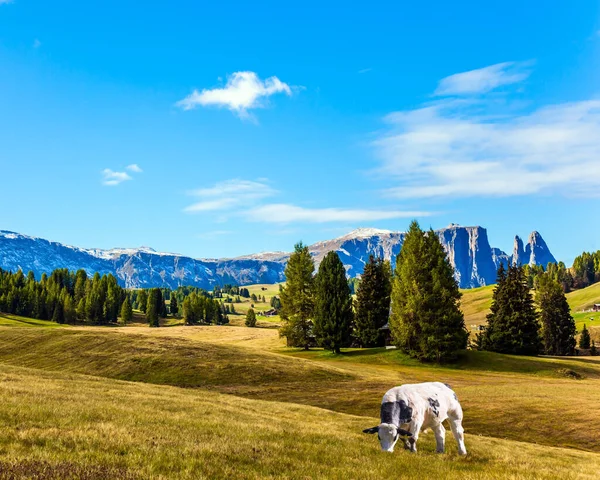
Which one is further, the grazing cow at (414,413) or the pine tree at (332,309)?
the pine tree at (332,309)

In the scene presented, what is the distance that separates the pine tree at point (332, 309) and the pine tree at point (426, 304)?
292 inches

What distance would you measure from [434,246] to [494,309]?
2600 centimetres

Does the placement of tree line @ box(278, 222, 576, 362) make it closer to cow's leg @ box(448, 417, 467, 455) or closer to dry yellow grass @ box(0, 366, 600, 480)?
dry yellow grass @ box(0, 366, 600, 480)

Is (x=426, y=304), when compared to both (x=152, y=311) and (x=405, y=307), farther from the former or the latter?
(x=152, y=311)

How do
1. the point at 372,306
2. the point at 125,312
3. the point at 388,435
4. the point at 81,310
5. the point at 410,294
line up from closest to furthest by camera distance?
the point at 388,435, the point at 410,294, the point at 372,306, the point at 81,310, the point at 125,312

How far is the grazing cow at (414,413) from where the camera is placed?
14.4 m

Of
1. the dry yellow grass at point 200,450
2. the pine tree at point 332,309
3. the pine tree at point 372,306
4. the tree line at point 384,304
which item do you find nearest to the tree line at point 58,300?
the tree line at point 384,304

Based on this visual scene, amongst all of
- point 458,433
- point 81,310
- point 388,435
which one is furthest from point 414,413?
point 81,310

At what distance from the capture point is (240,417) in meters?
20.9

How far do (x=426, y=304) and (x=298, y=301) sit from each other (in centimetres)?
2165

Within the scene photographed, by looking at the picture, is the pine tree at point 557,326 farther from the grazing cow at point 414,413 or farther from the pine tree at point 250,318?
the pine tree at point 250,318

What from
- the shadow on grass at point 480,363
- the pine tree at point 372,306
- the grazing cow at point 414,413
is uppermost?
the pine tree at point 372,306

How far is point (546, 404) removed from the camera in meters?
33.6

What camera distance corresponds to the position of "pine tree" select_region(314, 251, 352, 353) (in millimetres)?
69312
